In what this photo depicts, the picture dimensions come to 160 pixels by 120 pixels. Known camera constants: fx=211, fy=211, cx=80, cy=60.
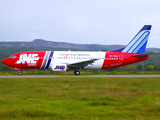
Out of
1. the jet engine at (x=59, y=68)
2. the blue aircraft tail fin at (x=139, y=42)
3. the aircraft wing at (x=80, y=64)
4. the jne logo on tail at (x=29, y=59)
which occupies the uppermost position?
the blue aircraft tail fin at (x=139, y=42)

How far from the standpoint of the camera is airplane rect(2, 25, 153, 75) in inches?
1172

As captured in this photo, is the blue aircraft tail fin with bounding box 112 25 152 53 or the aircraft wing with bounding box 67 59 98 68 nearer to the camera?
the aircraft wing with bounding box 67 59 98 68

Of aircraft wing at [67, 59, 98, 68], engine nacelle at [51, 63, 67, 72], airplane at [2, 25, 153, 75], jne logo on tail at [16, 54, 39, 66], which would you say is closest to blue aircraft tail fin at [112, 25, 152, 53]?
airplane at [2, 25, 153, 75]

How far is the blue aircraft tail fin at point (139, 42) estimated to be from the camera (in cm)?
3266

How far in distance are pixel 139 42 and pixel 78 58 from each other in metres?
10.1

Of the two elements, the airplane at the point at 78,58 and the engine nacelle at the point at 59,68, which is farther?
the airplane at the point at 78,58

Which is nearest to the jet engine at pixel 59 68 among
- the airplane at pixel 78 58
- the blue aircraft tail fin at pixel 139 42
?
the airplane at pixel 78 58

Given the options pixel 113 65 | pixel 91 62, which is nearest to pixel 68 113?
pixel 91 62

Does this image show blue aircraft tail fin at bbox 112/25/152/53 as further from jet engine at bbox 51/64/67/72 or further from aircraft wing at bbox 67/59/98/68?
jet engine at bbox 51/64/67/72

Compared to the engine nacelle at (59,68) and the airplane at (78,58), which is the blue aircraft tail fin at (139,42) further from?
the engine nacelle at (59,68)

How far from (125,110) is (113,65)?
24.0m

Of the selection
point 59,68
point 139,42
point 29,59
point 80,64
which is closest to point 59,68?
point 59,68

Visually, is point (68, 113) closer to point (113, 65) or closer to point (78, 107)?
point (78, 107)

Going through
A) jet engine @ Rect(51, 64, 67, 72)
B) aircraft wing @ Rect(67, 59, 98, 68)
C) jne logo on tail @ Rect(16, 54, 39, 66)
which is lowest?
jet engine @ Rect(51, 64, 67, 72)
